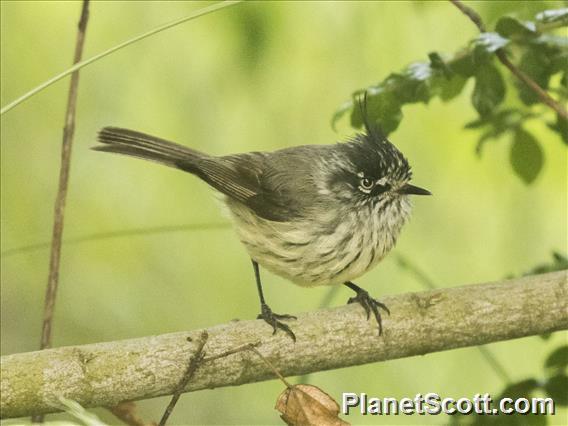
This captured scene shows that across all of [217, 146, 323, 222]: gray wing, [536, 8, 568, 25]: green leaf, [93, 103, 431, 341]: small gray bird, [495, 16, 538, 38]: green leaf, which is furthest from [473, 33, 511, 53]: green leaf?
[217, 146, 323, 222]: gray wing

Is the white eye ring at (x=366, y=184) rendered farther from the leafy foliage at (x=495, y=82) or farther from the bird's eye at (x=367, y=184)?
the leafy foliage at (x=495, y=82)

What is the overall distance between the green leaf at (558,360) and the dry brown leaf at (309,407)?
41.8 inches

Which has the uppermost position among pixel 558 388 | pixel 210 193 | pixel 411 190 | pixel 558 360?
pixel 210 193

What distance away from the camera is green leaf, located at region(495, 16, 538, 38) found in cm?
334

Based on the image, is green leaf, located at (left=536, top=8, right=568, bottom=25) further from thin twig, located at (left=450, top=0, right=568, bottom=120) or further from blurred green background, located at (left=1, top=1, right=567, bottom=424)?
blurred green background, located at (left=1, top=1, right=567, bottom=424)

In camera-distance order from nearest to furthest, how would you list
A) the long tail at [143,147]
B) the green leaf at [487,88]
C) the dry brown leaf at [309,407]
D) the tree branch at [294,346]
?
1. the dry brown leaf at [309,407]
2. the tree branch at [294,346]
3. the green leaf at [487,88]
4. the long tail at [143,147]

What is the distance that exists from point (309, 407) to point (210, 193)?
3495 mm

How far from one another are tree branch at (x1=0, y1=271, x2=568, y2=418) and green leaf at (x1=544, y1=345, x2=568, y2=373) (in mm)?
118

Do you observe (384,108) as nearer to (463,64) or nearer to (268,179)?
(463,64)

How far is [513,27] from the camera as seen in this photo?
11.0ft

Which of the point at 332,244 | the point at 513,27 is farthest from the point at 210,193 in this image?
the point at 513,27

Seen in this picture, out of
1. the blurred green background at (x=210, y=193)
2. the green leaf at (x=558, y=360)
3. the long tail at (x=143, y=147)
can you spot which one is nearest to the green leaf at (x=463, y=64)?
the green leaf at (x=558, y=360)

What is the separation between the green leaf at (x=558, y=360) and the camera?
334 cm

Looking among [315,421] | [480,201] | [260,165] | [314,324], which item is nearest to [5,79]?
[260,165]
